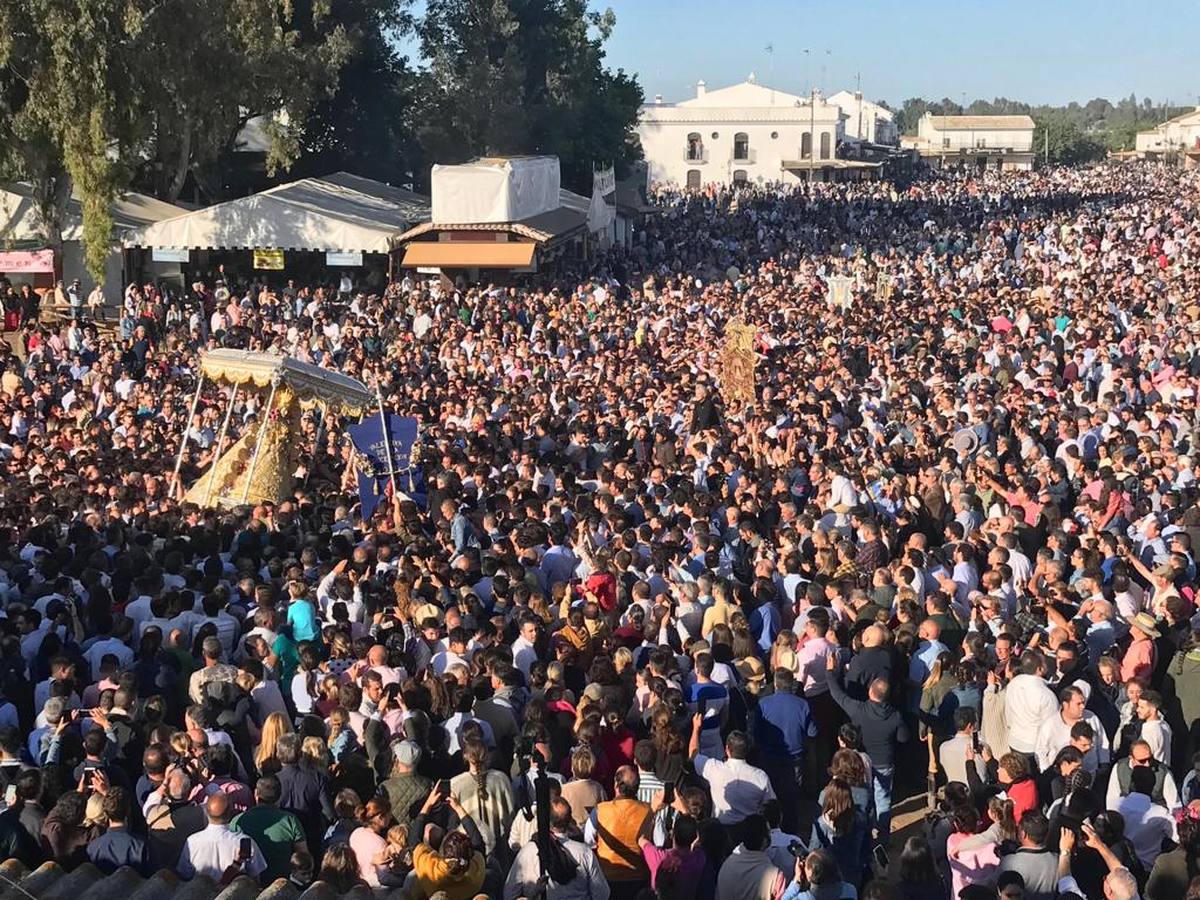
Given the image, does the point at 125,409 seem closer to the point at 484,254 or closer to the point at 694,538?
the point at 694,538

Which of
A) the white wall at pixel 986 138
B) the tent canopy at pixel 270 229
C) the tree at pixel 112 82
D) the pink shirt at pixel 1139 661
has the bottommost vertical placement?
the pink shirt at pixel 1139 661

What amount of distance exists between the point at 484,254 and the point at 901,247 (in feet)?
44.2

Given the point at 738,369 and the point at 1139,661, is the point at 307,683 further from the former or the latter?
the point at 738,369

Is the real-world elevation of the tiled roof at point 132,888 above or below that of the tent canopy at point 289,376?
below

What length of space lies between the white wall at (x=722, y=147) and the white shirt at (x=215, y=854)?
3081 inches

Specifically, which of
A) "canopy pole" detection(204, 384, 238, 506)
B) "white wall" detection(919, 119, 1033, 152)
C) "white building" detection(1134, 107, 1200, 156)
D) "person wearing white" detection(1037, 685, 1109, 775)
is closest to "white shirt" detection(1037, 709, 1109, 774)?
"person wearing white" detection(1037, 685, 1109, 775)

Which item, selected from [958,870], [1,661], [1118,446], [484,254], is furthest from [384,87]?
[958,870]

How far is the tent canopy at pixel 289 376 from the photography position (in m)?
12.8

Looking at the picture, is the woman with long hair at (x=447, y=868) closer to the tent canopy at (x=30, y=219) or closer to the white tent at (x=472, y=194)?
the tent canopy at (x=30, y=219)

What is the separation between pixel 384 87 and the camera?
3984 centimetres

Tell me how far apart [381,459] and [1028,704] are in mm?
7032

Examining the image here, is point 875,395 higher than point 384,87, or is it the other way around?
point 384,87

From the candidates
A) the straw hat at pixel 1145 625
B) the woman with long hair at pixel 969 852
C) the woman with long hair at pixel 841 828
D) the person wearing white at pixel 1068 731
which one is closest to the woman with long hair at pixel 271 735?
the woman with long hair at pixel 841 828

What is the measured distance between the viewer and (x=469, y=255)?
88.5 ft
